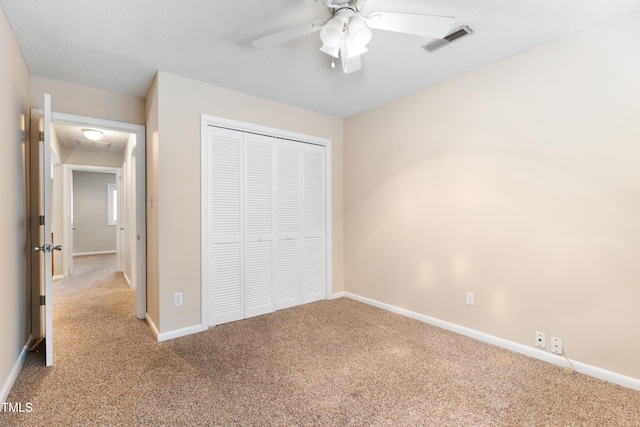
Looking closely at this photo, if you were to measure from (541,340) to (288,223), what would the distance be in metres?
2.51

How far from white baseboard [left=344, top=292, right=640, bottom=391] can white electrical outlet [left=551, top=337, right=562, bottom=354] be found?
3 cm

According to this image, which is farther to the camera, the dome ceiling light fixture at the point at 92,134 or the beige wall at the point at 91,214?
the beige wall at the point at 91,214

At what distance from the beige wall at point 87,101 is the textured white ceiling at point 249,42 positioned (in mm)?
95

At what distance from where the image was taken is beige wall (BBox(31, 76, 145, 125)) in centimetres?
267

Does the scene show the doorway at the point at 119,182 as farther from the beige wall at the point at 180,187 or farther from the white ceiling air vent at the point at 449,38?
the white ceiling air vent at the point at 449,38

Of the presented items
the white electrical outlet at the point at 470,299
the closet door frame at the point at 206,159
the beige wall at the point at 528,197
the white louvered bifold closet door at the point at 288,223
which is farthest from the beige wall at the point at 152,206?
the white electrical outlet at the point at 470,299

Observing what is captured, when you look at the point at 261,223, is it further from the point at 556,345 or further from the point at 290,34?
the point at 556,345

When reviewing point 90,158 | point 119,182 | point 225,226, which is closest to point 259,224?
point 225,226

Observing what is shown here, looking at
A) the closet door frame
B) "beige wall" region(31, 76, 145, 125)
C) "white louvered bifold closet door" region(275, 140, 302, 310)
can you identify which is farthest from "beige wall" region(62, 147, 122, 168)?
"white louvered bifold closet door" region(275, 140, 302, 310)

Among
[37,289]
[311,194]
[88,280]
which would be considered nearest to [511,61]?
[311,194]

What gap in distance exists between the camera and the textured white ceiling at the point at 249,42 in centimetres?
183

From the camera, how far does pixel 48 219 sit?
7.13 feet

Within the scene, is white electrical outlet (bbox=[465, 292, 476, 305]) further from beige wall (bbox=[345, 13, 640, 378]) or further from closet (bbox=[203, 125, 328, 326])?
closet (bbox=[203, 125, 328, 326])

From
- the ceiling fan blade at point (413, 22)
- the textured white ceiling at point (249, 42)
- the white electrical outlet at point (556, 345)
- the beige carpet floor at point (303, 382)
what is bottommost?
the beige carpet floor at point (303, 382)
